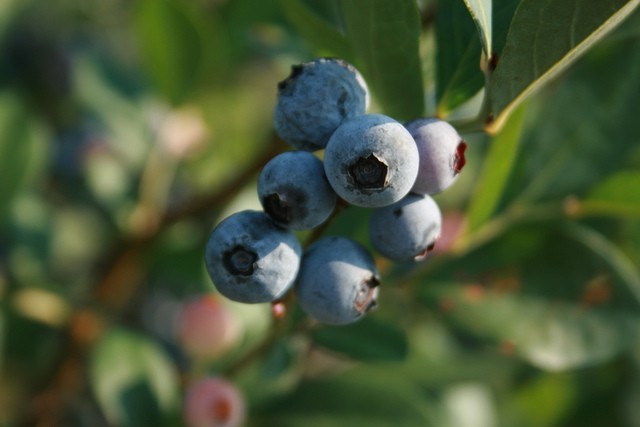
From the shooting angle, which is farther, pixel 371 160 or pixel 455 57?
pixel 455 57

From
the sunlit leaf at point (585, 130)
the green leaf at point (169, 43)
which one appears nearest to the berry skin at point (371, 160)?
the sunlit leaf at point (585, 130)

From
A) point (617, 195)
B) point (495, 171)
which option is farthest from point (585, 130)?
point (495, 171)

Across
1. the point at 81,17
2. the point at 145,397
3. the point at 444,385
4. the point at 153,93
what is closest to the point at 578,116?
the point at 444,385

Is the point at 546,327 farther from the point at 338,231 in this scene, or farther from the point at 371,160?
the point at 371,160

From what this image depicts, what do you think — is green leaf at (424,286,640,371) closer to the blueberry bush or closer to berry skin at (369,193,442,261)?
the blueberry bush

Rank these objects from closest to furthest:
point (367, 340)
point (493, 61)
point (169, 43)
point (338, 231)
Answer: point (493, 61), point (338, 231), point (367, 340), point (169, 43)

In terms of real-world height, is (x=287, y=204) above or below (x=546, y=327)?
above

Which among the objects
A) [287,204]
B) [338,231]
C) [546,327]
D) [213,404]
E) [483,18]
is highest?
[483,18]
